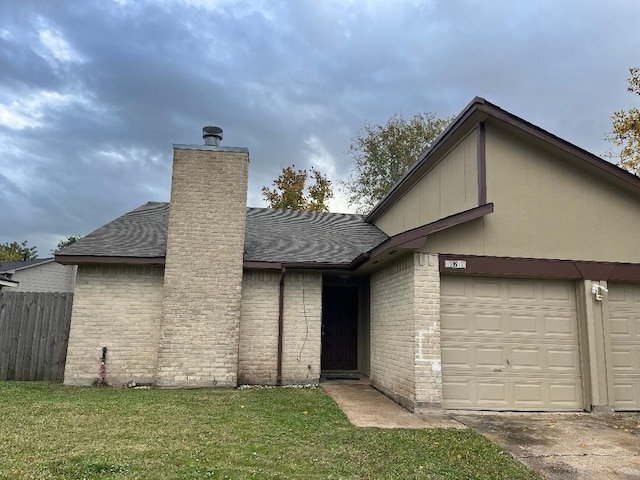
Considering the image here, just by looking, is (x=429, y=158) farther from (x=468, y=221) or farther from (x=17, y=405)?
(x=17, y=405)

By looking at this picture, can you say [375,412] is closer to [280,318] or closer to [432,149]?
[280,318]

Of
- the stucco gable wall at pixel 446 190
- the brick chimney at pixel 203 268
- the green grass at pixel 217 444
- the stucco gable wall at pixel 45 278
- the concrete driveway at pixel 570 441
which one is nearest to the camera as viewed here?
the green grass at pixel 217 444

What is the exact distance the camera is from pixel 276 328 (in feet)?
32.4

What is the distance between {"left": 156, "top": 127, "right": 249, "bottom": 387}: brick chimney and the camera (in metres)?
9.05

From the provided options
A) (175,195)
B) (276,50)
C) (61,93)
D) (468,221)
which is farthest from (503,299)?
(61,93)

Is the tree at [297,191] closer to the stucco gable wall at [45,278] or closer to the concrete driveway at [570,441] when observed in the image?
the stucco gable wall at [45,278]

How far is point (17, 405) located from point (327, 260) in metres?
6.13

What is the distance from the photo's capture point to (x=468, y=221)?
752 cm

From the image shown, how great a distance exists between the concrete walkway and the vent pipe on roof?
604 cm

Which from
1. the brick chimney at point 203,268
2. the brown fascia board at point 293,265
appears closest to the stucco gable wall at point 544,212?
the brown fascia board at point 293,265

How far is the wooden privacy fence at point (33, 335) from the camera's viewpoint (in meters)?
9.69

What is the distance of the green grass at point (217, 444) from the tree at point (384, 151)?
901 inches

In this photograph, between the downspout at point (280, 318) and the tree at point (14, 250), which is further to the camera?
the tree at point (14, 250)

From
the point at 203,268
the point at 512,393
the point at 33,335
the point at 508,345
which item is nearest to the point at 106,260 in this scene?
the point at 203,268
